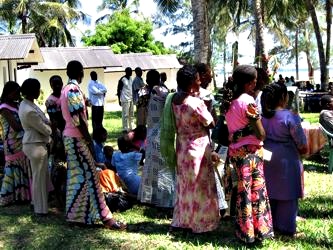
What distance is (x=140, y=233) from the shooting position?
5.30 metres

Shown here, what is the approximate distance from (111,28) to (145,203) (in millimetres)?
32865

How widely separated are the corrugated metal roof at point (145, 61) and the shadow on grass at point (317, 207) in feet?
90.6

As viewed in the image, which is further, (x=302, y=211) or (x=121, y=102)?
(x=121, y=102)

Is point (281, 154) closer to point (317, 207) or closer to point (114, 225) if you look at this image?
point (317, 207)

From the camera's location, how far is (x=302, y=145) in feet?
15.5

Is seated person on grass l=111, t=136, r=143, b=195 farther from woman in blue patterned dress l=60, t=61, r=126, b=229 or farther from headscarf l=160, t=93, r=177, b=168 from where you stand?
headscarf l=160, t=93, r=177, b=168

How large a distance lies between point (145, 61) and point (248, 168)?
105 feet

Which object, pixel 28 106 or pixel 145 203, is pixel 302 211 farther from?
pixel 28 106

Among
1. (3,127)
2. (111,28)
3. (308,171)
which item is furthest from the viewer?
(111,28)

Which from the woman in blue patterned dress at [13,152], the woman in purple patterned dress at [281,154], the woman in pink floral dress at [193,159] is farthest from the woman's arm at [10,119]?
the woman in purple patterned dress at [281,154]

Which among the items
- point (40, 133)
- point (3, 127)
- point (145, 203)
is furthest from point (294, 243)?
point (3, 127)

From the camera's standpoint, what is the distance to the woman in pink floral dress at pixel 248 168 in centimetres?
457

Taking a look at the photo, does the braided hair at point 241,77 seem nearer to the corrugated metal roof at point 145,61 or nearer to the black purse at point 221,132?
the black purse at point 221,132

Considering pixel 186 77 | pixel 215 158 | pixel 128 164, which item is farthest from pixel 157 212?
pixel 186 77
